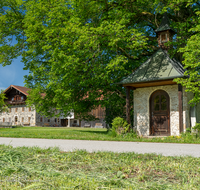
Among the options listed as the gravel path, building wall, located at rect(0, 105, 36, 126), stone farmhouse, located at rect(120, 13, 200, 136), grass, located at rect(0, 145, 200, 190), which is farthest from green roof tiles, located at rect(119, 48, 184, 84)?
building wall, located at rect(0, 105, 36, 126)

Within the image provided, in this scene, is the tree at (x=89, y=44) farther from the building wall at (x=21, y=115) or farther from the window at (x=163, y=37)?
the building wall at (x=21, y=115)

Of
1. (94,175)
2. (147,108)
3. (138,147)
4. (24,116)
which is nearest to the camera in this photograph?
(94,175)

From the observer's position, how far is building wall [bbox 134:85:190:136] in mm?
14000

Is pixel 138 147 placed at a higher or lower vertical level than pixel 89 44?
lower

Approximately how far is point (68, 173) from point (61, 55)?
1245 cm

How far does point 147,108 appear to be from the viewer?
592 inches

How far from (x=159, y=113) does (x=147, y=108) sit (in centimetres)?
84

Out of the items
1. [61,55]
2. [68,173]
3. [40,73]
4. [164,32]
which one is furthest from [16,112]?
[68,173]

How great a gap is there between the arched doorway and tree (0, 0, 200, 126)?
264 cm

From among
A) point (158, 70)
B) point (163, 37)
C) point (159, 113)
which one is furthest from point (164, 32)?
point (159, 113)

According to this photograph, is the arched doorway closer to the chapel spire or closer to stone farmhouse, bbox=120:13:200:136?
stone farmhouse, bbox=120:13:200:136

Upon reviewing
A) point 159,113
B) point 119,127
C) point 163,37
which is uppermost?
point 163,37

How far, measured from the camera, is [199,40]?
11.0 meters

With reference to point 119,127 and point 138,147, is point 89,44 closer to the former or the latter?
point 119,127
